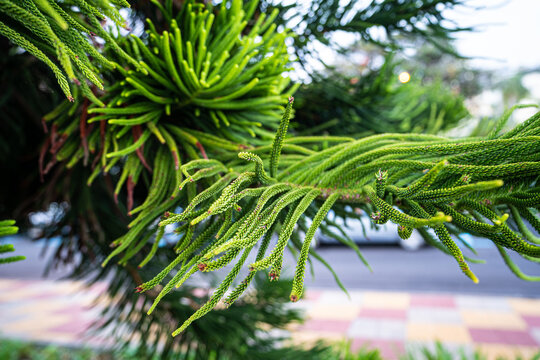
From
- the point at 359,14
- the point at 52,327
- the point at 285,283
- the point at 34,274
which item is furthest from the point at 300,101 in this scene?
the point at 34,274

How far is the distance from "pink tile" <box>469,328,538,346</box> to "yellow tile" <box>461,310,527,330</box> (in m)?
0.12

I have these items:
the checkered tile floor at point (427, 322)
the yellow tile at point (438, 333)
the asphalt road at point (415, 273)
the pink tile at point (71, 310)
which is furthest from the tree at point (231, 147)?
the pink tile at point (71, 310)

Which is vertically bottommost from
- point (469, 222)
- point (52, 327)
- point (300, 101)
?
point (52, 327)

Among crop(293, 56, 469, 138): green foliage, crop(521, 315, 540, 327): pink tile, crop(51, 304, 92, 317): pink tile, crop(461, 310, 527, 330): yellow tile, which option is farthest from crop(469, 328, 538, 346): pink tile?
crop(51, 304, 92, 317): pink tile

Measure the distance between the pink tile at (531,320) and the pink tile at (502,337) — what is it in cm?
27

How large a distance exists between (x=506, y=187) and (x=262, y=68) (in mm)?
303

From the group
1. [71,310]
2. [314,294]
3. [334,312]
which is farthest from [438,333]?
[71,310]

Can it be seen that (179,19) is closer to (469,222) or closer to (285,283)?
(469,222)

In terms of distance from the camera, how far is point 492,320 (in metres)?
4.16

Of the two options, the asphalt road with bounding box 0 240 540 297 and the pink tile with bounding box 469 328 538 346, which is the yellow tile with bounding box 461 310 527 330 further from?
the asphalt road with bounding box 0 240 540 297

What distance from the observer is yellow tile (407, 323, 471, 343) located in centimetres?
372

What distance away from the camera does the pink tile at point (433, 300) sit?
15.5ft

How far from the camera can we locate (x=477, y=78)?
12148mm

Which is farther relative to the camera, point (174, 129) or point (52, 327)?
point (52, 327)
